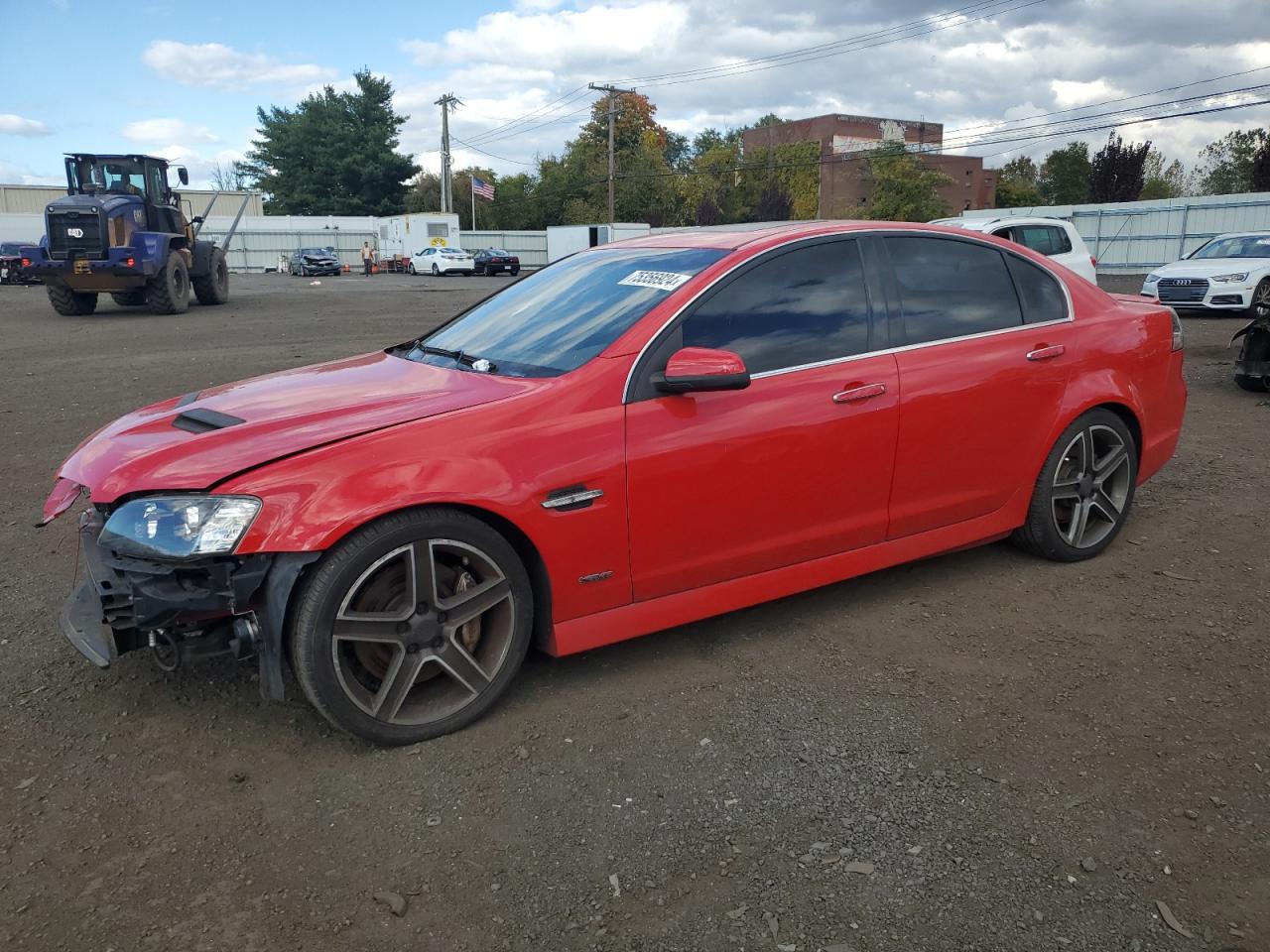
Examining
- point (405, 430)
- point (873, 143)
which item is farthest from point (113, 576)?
point (873, 143)

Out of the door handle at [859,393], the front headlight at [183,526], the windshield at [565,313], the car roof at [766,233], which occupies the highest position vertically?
the car roof at [766,233]

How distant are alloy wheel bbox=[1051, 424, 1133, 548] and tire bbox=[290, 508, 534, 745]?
106 inches

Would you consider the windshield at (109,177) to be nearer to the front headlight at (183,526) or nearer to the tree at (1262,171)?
the front headlight at (183,526)

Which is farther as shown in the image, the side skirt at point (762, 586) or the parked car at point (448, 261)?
the parked car at point (448, 261)

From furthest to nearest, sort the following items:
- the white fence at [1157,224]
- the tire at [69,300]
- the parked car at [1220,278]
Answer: the white fence at [1157,224] → the tire at [69,300] → the parked car at [1220,278]

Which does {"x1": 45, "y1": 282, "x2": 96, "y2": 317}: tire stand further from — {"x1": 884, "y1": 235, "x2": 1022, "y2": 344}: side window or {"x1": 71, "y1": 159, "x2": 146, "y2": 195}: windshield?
{"x1": 884, "y1": 235, "x2": 1022, "y2": 344}: side window

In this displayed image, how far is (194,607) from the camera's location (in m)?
2.91

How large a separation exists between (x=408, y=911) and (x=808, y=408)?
7.20 ft

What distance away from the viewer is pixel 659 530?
3.46 m

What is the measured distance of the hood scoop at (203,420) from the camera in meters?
3.29

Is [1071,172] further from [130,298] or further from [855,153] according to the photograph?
[130,298]

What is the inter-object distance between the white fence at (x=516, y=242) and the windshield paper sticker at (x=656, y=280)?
186 feet

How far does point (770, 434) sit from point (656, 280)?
748mm

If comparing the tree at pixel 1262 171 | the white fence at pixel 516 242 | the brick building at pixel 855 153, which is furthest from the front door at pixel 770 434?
the brick building at pixel 855 153
